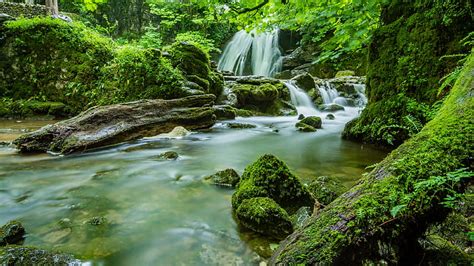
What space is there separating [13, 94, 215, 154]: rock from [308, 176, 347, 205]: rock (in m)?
4.52

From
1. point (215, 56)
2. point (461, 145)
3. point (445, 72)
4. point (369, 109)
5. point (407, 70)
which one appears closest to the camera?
point (461, 145)

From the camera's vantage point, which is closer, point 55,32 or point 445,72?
point 445,72

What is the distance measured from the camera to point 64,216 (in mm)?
2945

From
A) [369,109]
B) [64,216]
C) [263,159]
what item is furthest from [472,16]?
[64,216]

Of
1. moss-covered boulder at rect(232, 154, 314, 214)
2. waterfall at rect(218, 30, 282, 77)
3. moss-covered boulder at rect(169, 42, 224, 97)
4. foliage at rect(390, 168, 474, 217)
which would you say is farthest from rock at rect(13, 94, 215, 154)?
waterfall at rect(218, 30, 282, 77)

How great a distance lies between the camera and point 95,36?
37.4 ft

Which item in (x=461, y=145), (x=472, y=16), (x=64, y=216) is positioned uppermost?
(x=472, y=16)

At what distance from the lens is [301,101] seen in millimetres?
13758

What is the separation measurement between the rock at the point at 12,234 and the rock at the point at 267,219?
6.25ft

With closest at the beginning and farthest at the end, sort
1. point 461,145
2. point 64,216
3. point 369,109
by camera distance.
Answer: point 461,145
point 64,216
point 369,109

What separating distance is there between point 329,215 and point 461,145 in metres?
0.75

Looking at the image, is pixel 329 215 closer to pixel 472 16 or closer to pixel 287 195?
pixel 287 195

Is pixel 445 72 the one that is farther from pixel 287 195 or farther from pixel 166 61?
pixel 166 61

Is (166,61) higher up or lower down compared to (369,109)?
higher up
